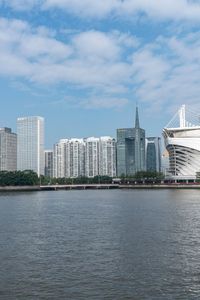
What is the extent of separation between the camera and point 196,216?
31.6m

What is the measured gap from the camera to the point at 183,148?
396ft

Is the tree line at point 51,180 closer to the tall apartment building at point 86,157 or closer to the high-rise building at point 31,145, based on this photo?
the tall apartment building at point 86,157


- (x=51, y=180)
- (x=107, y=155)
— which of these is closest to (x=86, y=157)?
(x=107, y=155)

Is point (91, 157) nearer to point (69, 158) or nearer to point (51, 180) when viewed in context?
point (69, 158)

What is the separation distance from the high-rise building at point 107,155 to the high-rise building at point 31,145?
1012 inches

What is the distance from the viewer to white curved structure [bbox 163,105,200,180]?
120m

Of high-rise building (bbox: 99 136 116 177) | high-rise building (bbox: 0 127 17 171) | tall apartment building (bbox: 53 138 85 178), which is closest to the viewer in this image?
tall apartment building (bbox: 53 138 85 178)

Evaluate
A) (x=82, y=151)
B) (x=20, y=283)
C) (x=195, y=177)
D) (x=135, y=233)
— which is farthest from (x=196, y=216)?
(x=82, y=151)

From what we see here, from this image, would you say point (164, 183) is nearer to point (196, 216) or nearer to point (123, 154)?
point (123, 154)

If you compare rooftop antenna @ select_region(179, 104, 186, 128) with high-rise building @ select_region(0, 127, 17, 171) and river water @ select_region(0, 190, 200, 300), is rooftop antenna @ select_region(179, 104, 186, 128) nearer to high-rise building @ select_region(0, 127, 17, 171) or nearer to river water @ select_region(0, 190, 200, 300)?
high-rise building @ select_region(0, 127, 17, 171)

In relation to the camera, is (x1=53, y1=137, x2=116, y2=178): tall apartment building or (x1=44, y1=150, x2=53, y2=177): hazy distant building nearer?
(x1=53, y1=137, x2=116, y2=178): tall apartment building

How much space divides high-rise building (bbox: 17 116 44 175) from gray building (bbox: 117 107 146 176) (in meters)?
32.7

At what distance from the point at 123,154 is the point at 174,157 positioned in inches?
2067

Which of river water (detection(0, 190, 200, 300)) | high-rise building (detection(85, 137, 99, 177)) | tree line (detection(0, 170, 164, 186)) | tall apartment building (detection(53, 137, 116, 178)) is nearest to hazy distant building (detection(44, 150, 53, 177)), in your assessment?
tall apartment building (detection(53, 137, 116, 178))
